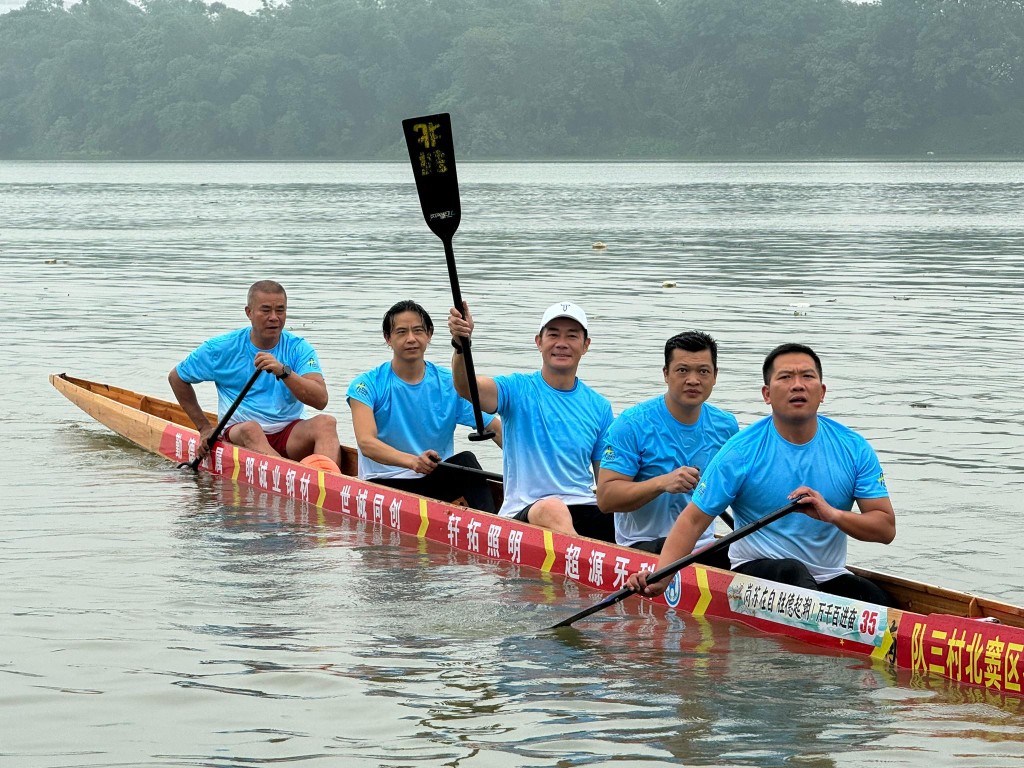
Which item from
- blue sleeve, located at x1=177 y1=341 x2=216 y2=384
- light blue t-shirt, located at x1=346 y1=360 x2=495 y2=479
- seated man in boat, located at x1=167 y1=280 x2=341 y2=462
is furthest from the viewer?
blue sleeve, located at x1=177 y1=341 x2=216 y2=384

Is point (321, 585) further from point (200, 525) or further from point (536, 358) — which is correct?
point (536, 358)

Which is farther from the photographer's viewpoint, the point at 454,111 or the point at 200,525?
the point at 454,111

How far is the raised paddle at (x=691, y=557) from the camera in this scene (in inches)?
291

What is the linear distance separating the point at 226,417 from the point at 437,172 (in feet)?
9.43

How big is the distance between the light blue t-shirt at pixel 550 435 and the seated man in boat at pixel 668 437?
2.42 ft

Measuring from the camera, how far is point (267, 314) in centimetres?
1186

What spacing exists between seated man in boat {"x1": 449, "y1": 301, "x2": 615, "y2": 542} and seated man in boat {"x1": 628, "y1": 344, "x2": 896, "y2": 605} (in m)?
1.54

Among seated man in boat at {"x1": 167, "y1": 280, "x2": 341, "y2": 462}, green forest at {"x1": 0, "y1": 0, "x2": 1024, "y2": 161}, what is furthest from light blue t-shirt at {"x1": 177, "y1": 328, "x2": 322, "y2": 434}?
green forest at {"x1": 0, "y1": 0, "x2": 1024, "y2": 161}

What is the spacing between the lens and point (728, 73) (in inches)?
4569

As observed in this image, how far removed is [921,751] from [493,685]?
1.96 meters

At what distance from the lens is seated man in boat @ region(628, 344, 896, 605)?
7379 mm

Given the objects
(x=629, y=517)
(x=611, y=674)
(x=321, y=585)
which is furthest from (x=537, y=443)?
(x=611, y=674)

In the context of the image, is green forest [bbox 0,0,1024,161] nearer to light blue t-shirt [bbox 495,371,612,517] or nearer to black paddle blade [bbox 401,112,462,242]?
black paddle blade [bbox 401,112,462,242]

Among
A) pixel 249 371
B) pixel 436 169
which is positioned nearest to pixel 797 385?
pixel 436 169
